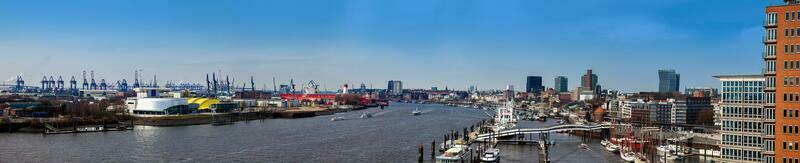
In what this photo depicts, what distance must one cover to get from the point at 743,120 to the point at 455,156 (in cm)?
1356

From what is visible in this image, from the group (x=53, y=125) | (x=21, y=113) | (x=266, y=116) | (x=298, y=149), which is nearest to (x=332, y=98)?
(x=266, y=116)

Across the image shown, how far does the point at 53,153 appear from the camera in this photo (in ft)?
114

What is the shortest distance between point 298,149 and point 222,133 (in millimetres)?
15804

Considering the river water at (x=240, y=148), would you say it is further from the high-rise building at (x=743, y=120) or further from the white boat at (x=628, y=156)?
the high-rise building at (x=743, y=120)

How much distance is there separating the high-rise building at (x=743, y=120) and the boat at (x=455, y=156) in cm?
1213

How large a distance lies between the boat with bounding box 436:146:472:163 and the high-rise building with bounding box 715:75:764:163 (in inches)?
478

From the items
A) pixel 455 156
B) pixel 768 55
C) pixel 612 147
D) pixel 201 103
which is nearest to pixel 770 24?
pixel 768 55

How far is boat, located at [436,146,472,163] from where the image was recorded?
1192 inches

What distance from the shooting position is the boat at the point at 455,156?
3028 centimetres

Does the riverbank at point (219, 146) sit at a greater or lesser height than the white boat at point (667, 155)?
lesser

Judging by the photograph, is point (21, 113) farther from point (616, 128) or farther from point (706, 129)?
point (706, 129)

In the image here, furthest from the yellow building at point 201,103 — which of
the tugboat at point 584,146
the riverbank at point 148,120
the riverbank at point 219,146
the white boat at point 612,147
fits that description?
the white boat at point 612,147

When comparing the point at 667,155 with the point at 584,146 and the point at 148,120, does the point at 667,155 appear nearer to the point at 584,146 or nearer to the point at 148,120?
the point at 584,146

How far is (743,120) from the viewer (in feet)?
66.1
